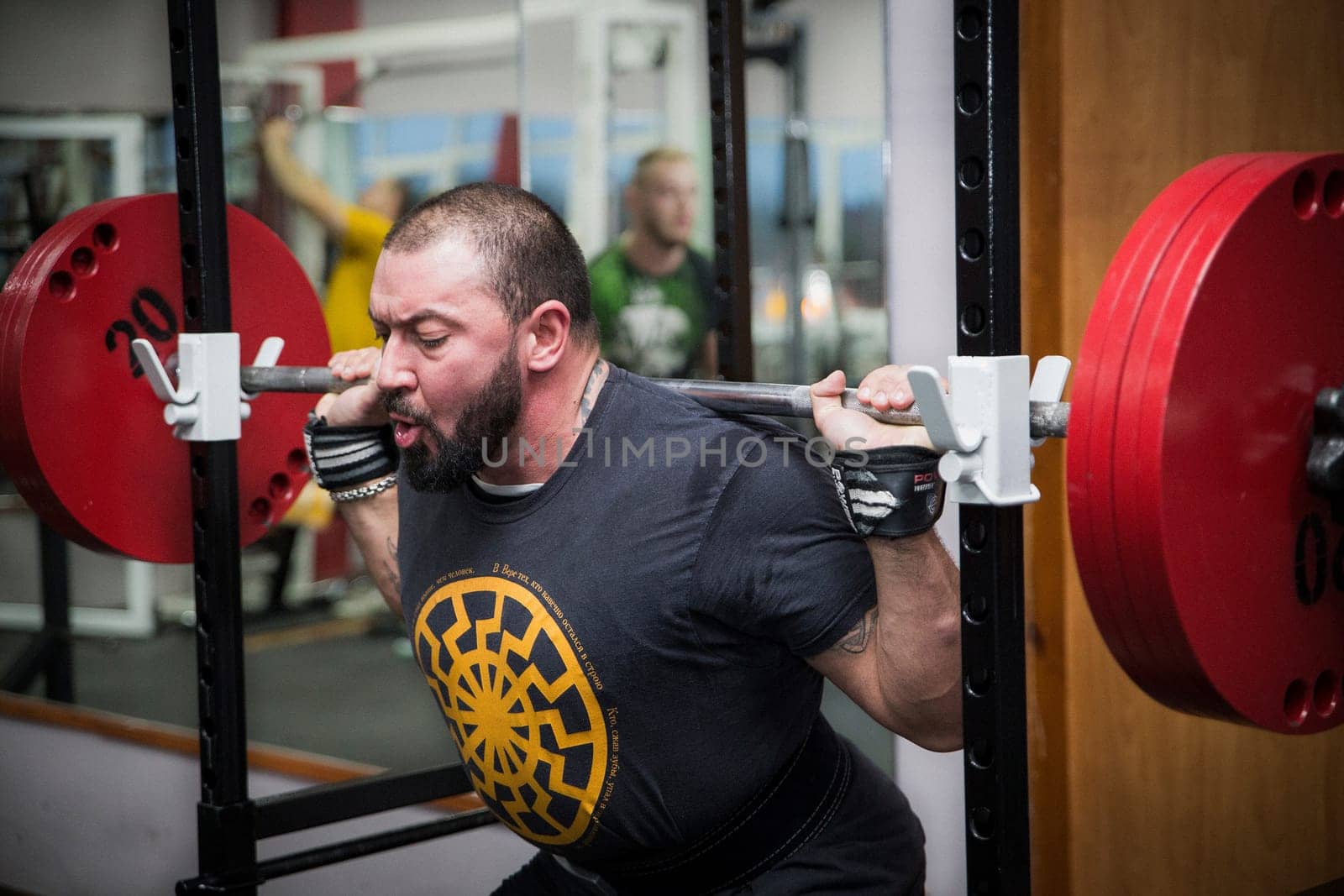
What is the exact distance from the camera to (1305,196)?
998mm

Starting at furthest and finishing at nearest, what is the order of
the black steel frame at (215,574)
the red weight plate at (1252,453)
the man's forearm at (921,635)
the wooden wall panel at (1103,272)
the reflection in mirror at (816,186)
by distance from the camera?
the reflection in mirror at (816,186) < the wooden wall panel at (1103,272) < the black steel frame at (215,574) < the man's forearm at (921,635) < the red weight plate at (1252,453)

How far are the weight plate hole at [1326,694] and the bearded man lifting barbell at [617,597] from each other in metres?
0.37

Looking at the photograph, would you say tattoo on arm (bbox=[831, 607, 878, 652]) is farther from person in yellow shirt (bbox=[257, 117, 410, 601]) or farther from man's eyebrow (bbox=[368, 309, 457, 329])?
person in yellow shirt (bbox=[257, 117, 410, 601])

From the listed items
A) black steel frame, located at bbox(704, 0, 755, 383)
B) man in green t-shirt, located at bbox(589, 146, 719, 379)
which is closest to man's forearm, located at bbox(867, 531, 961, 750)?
black steel frame, located at bbox(704, 0, 755, 383)

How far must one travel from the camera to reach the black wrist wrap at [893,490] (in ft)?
3.70

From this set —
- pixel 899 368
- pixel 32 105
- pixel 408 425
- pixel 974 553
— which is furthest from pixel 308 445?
pixel 32 105

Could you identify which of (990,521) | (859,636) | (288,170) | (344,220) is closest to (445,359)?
(859,636)

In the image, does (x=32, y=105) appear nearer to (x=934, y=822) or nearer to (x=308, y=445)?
(x=308, y=445)

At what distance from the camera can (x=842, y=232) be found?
14.6 feet

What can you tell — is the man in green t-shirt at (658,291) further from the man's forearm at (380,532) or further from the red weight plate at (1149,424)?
the red weight plate at (1149,424)

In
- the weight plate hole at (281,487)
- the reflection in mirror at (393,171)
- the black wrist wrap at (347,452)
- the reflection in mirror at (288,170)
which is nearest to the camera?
the black wrist wrap at (347,452)

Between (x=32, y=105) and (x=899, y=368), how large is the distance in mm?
4660

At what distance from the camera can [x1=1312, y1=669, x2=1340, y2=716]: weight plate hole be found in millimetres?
1068

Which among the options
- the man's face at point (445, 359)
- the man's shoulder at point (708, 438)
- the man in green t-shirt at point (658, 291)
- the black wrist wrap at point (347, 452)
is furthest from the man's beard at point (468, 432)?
the man in green t-shirt at point (658, 291)
